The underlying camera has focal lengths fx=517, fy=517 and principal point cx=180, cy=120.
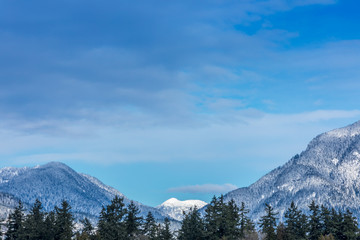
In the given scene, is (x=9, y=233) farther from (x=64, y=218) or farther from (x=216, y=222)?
(x=216, y=222)

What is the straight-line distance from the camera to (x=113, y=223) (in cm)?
11106

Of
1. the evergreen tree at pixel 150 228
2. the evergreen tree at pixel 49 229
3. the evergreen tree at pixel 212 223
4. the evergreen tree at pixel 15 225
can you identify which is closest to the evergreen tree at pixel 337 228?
the evergreen tree at pixel 212 223

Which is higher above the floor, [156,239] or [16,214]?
[16,214]

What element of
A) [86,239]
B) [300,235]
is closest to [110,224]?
[86,239]

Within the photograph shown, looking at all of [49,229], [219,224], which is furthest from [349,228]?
[49,229]

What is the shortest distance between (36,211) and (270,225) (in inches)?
2221

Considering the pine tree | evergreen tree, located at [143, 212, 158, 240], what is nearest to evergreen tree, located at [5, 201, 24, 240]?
evergreen tree, located at [143, 212, 158, 240]

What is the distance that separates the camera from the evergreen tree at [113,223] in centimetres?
10826

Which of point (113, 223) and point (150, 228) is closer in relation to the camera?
point (113, 223)

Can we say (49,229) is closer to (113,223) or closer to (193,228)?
(113,223)

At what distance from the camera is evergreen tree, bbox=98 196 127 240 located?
355ft

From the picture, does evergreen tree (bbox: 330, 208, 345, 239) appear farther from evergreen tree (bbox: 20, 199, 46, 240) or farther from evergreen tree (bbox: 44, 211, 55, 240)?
evergreen tree (bbox: 20, 199, 46, 240)

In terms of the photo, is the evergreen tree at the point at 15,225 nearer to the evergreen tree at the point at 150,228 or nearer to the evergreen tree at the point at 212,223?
the evergreen tree at the point at 150,228

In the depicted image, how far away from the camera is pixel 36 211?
12656cm
